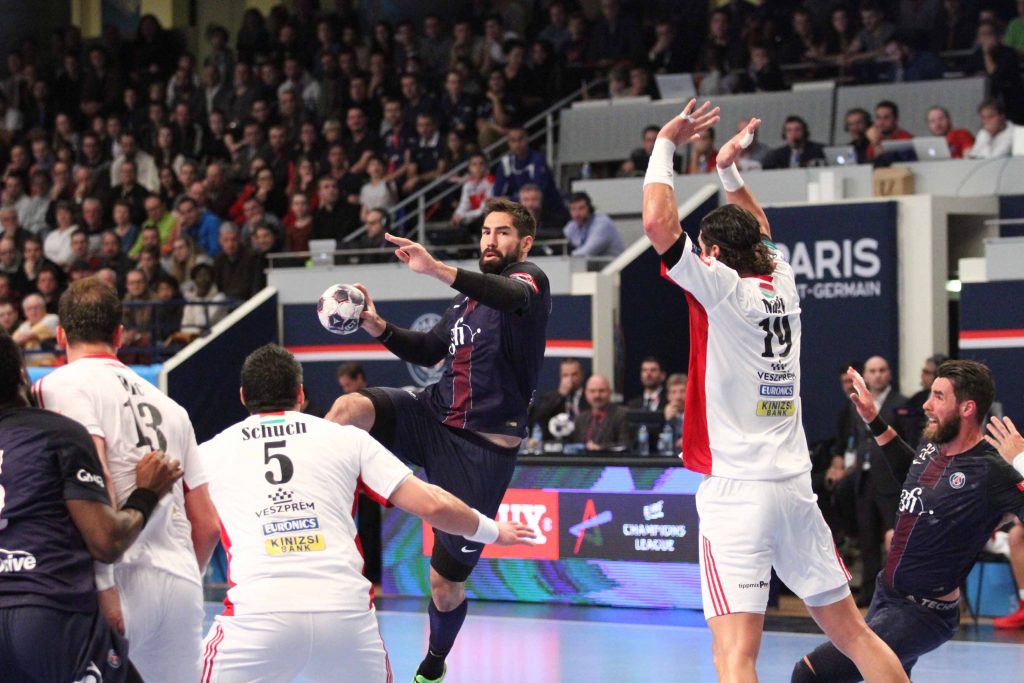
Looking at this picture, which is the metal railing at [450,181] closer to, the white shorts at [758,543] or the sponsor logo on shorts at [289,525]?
the white shorts at [758,543]

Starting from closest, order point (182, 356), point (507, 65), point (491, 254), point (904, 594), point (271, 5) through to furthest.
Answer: point (904, 594)
point (491, 254)
point (182, 356)
point (507, 65)
point (271, 5)

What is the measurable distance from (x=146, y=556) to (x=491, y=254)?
2.82 m

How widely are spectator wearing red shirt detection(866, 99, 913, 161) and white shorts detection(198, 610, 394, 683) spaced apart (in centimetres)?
1101

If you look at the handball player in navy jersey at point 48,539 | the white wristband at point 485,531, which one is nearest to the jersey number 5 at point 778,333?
the white wristband at point 485,531

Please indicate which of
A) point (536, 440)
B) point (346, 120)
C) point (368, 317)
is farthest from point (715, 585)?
point (346, 120)

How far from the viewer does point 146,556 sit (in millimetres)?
5152

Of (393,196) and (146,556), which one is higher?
(393,196)

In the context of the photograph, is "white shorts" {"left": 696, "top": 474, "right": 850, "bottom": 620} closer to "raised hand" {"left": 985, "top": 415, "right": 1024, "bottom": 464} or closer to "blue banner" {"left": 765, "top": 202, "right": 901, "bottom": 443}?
"raised hand" {"left": 985, "top": 415, "right": 1024, "bottom": 464}

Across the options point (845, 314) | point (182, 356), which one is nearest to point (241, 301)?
point (182, 356)

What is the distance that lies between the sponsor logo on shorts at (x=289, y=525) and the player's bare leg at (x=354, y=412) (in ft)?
6.97

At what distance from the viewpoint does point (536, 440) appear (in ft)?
42.9

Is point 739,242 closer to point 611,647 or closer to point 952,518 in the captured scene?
point 952,518

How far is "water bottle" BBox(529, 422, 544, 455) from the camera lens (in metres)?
12.9

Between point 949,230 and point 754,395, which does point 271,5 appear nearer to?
point 949,230
